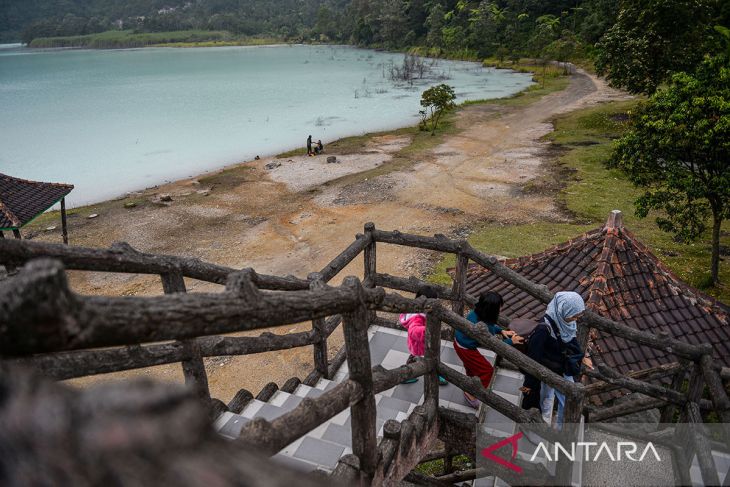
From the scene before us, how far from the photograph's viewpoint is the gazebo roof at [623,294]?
21.5ft

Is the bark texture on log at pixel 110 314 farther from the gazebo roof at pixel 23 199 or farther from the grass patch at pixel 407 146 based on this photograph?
the grass patch at pixel 407 146

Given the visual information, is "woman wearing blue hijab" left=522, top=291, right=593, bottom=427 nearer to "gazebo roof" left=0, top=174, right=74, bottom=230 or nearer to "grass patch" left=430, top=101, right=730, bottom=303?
"grass patch" left=430, top=101, right=730, bottom=303

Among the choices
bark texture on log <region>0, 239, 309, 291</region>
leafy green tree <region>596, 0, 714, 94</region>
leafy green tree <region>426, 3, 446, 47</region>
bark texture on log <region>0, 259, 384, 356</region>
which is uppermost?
leafy green tree <region>426, 3, 446, 47</region>

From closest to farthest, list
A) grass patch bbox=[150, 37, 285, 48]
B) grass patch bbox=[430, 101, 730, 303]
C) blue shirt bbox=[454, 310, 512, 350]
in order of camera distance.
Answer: blue shirt bbox=[454, 310, 512, 350]
grass patch bbox=[430, 101, 730, 303]
grass patch bbox=[150, 37, 285, 48]

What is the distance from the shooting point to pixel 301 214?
19.2 meters

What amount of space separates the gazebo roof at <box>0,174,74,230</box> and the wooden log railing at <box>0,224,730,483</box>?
11.1 m

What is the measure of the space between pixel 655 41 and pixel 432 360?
22.0 metres

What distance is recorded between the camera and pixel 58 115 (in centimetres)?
4184

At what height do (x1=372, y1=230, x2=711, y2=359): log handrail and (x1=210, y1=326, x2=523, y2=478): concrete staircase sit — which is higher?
(x1=372, y1=230, x2=711, y2=359): log handrail

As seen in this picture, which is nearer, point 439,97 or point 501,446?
point 501,446

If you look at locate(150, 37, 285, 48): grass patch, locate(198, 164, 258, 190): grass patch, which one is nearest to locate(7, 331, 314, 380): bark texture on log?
locate(198, 164, 258, 190): grass patch

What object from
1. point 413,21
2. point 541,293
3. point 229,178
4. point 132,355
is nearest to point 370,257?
point 541,293

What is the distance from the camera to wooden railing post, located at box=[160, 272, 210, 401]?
11.3 ft

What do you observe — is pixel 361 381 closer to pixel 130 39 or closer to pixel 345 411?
pixel 345 411
